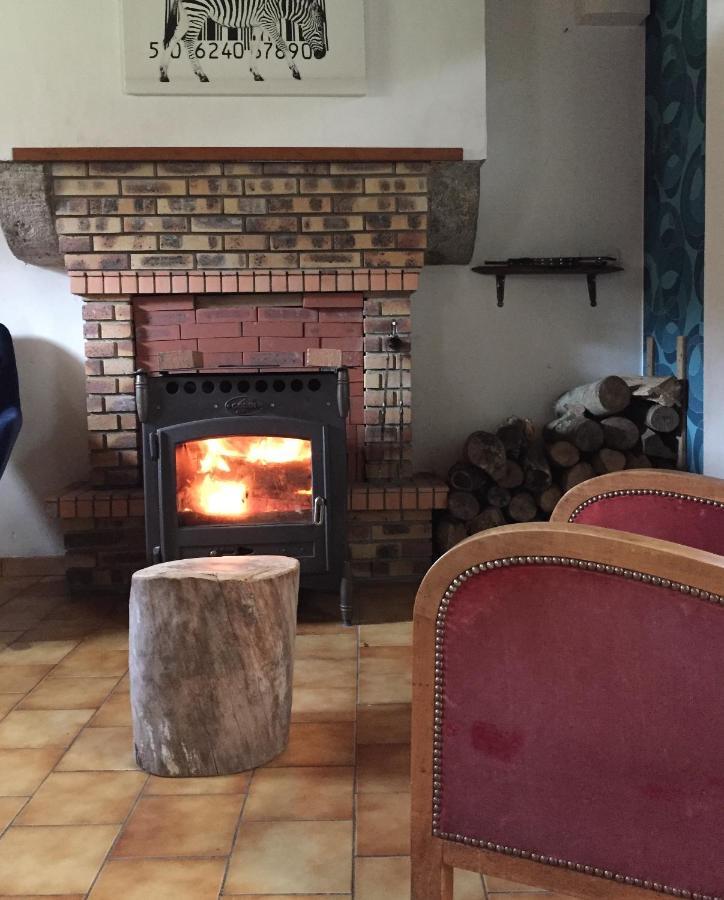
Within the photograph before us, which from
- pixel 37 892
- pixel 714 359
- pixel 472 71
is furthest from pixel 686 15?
pixel 37 892

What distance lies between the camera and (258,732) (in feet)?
6.33

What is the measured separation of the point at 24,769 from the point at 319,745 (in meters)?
0.66

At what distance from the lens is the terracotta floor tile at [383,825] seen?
1.57 m

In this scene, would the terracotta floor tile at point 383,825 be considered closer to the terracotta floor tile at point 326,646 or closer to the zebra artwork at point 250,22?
the terracotta floor tile at point 326,646

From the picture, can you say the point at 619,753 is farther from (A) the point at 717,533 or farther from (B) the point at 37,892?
(B) the point at 37,892

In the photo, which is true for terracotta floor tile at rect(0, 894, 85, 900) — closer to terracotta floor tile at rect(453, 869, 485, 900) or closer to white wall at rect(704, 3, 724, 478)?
terracotta floor tile at rect(453, 869, 485, 900)

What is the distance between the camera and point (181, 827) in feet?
5.46

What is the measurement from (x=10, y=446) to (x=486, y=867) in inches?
94.5

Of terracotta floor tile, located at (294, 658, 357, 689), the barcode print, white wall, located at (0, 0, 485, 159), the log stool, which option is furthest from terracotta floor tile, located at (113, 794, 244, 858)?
the barcode print

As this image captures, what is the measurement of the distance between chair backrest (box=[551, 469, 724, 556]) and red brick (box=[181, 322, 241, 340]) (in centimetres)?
212

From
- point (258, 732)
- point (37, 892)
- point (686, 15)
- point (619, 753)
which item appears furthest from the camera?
point (686, 15)

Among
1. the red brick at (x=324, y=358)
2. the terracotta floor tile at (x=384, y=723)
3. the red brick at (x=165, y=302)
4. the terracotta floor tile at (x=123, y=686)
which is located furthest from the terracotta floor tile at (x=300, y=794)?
the red brick at (x=165, y=302)

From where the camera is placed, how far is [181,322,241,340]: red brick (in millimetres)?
3482

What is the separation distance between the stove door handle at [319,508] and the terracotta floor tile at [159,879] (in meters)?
1.45
